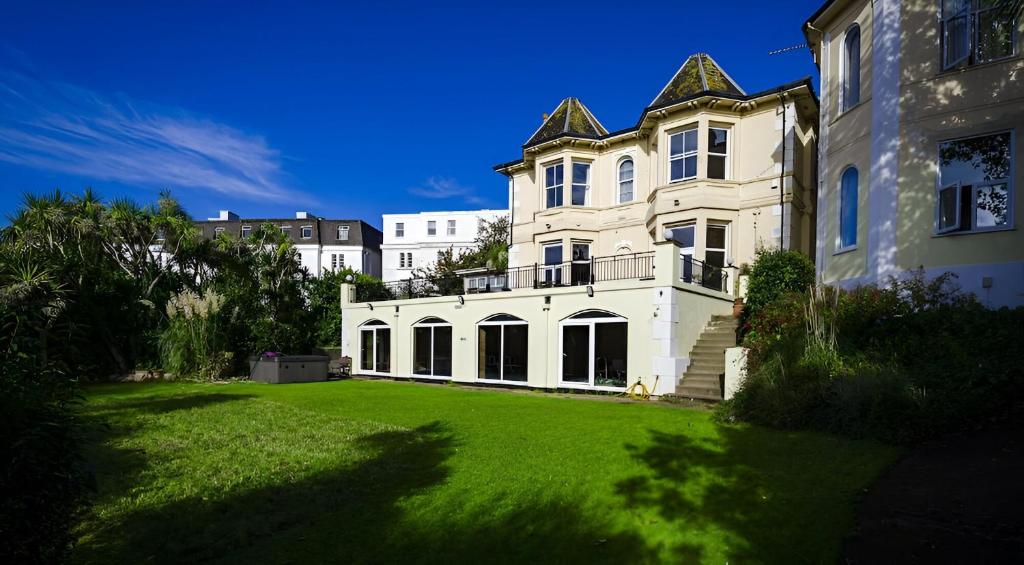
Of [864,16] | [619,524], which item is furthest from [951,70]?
[619,524]

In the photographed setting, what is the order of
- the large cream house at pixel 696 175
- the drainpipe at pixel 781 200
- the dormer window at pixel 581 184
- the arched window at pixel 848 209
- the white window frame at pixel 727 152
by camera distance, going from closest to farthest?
1. the arched window at pixel 848 209
2. the drainpipe at pixel 781 200
3. the large cream house at pixel 696 175
4. the white window frame at pixel 727 152
5. the dormer window at pixel 581 184

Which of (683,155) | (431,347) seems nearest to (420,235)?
(431,347)

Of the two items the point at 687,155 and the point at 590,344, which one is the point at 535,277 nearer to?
the point at 590,344

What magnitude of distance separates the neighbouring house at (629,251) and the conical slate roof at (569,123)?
0.33 feet

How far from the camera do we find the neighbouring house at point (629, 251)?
14.9 metres

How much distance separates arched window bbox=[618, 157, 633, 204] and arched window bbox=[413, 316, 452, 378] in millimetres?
8628

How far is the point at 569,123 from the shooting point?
22453 millimetres

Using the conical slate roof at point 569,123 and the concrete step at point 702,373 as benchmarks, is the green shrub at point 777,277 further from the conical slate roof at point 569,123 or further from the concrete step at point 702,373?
the conical slate roof at point 569,123

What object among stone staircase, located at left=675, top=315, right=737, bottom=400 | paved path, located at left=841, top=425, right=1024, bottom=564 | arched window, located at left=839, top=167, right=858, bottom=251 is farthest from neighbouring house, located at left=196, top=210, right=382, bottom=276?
paved path, located at left=841, top=425, right=1024, bottom=564

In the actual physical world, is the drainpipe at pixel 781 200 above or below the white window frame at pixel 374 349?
above

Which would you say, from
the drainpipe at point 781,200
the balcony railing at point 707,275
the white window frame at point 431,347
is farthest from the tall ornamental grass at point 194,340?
the drainpipe at point 781,200

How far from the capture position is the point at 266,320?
23359mm

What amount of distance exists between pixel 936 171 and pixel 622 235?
1084cm

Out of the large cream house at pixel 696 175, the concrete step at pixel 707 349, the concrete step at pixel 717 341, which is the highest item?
the large cream house at pixel 696 175
